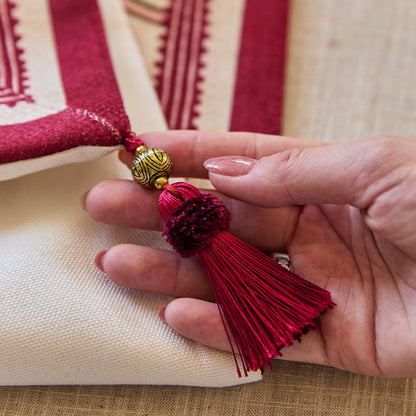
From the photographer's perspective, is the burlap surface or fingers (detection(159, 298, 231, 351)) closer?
fingers (detection(159, 298, 231, 351))

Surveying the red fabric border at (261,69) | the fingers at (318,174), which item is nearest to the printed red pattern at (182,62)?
the red fabric border at (261,69)

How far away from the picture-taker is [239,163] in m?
0.75

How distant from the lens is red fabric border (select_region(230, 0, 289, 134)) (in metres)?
0.99

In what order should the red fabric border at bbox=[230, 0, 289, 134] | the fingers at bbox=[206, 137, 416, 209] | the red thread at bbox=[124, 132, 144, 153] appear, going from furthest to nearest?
1. the red fabric border at bbox=[230, 0, 289, 134]
2. the red thread at bbox=[124, 132, 144, 153]
3. the fingers at bbox=[206, 137, 416, 209]

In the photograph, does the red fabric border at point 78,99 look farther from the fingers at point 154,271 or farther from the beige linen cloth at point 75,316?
the fingers at point 154,271

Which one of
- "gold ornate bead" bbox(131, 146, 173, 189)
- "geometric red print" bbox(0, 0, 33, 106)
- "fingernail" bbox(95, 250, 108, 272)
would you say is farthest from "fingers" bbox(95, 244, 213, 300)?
"geometric red print" bbox(0, 0, 33, 106)

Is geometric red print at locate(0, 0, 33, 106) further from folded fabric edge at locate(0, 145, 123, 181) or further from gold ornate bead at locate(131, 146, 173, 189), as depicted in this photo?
gold ornate bead at locate(131, 146, 173, 189)

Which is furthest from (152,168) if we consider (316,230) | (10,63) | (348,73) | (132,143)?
(348,73)

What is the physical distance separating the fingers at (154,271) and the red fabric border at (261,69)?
356 mm

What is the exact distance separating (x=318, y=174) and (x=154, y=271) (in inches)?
11.2

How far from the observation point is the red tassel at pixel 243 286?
68 cm

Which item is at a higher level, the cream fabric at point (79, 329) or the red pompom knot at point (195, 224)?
the red pompom knot at point (195, 224)

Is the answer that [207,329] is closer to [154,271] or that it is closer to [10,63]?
[154,271]

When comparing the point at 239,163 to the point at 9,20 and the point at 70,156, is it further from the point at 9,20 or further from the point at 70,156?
the point at 9,20
